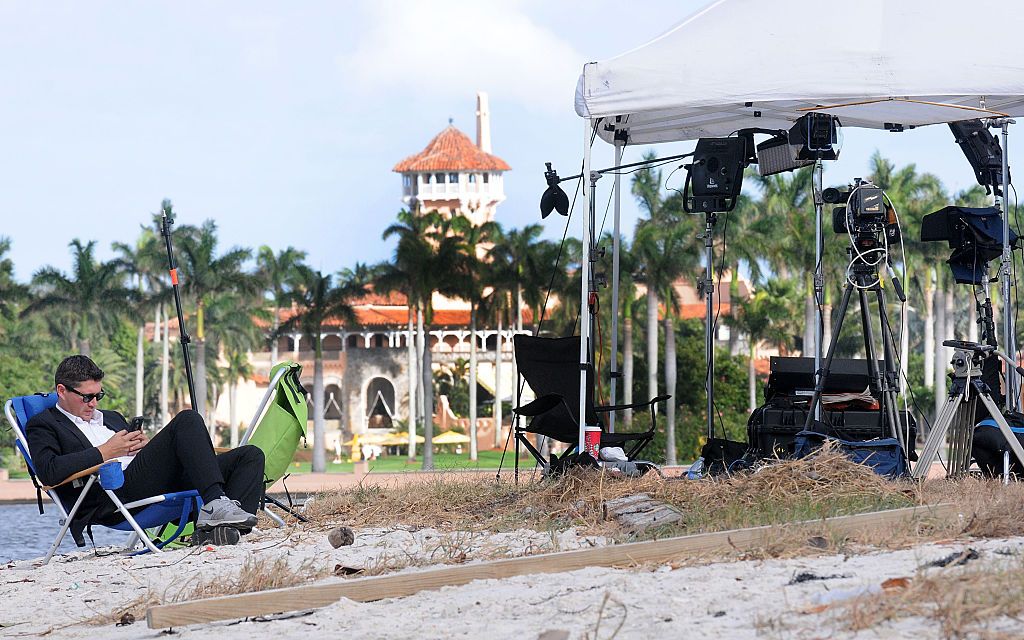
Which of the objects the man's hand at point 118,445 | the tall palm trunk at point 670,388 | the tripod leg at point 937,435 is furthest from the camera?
the tall palm trunk at point 670,388

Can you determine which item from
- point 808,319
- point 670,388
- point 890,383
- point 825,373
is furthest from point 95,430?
point 808,319

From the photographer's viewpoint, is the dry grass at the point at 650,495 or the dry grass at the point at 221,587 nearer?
the dry grass at the point at 221,587

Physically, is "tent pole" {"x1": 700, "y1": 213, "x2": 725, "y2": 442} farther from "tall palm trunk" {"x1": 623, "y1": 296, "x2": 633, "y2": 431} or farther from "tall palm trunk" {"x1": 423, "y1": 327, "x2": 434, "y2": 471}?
"tall palm trunk" {"x1": 623, "y1": 296, "x2": 633, "y2": 431}

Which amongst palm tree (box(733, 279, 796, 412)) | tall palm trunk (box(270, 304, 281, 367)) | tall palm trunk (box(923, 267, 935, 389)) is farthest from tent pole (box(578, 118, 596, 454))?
tall palm trunk (box(923, 267, 935, 389))

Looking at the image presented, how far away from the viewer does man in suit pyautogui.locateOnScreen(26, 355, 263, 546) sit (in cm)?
532

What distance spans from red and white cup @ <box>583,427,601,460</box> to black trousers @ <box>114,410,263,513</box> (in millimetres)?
1557

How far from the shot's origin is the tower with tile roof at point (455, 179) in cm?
7506

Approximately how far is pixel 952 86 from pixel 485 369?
5463 centimetres

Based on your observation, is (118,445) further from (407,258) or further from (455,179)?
(455,179)

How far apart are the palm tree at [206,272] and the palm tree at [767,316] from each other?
16.0 metres

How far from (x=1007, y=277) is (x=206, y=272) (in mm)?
37661

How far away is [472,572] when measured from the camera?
393 centimetres

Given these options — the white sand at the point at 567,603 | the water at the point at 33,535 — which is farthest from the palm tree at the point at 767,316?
the white sand at the point at 567,603

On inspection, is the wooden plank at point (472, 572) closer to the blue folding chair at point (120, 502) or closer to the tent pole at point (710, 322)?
the blue folding chair at point (120, 502)
